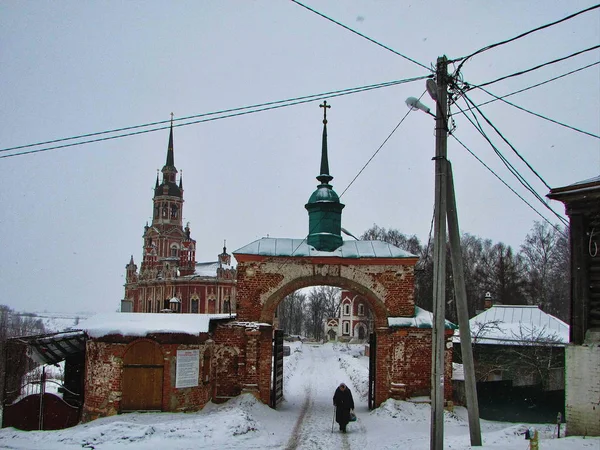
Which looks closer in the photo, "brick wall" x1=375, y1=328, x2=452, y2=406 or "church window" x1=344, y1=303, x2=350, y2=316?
"brick wall" x1=375, y1=328, x2=452, y2=406

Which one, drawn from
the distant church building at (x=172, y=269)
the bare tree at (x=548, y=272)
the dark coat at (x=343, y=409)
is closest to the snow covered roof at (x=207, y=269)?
the distant church building at (x=172, y=269)

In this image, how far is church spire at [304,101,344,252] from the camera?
16.8 meters

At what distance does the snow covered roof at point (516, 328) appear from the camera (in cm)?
2294

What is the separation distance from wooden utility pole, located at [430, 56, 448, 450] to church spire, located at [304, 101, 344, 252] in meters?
8.00

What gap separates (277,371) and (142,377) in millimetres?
4481

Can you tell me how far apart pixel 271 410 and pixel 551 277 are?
3663cm

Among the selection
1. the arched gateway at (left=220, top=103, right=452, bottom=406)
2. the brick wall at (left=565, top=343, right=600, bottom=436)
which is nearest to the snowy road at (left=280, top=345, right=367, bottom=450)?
the arched gateway at (left=220, top=103, right=452, bottom=406)

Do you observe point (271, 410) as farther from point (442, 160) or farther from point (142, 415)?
point (442, 160)

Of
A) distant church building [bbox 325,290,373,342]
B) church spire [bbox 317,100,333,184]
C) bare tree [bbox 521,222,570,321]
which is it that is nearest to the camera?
church spire [bbox 317,100,333,184]

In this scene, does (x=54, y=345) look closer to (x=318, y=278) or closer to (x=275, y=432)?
(x=275, y=432)

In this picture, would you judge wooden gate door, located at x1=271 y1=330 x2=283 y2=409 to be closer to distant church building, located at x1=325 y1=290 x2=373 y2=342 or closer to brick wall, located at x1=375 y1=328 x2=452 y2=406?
brick wall, located at x1=375 y1=328 x2=452 y2=406

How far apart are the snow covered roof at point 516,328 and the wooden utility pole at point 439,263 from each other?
1434 centimetres

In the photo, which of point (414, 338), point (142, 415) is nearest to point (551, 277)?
point (414, 338)

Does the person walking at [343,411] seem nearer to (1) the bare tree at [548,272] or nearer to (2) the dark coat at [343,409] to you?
(2) the dark coat at [343,409]
